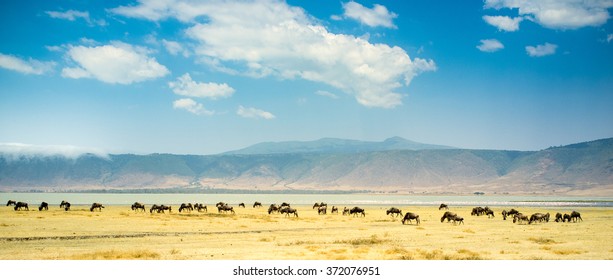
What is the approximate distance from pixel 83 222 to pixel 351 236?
72.8ft

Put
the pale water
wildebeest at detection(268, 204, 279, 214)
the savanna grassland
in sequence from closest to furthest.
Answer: the savanna grassland, wildebeest at detection(268, 204, 279, 214), the pale water

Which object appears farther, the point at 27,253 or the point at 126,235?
the point at 126,235

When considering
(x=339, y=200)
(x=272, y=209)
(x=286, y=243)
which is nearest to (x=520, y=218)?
(x=286, y=243)

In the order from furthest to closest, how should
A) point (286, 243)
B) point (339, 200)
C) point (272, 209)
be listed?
point (339, 200), point (272, 209), point (286, 243)

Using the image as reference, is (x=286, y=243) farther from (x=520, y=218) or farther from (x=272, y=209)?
(x=272, y=209)

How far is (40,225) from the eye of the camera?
1578 inches

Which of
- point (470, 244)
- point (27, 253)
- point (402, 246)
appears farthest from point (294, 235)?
point (27, 253)

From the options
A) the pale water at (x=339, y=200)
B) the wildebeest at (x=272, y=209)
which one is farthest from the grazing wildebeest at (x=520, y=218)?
the pale water at (x=339, y=200)

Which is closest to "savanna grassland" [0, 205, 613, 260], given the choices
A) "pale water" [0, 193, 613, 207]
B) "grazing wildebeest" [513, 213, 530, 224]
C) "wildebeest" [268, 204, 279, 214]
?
"grazing wildebeest" [513, 213, 530, 224]

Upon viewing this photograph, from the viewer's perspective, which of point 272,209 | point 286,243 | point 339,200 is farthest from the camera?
point 339,200

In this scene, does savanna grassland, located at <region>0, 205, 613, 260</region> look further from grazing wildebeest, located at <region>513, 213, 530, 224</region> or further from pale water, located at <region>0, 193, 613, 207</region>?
pale water, located at <region>0, 193, 613, 207</region>

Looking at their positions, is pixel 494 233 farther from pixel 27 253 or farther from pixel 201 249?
pixel 27 253

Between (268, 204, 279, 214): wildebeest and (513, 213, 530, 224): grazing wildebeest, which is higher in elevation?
(268, 204, 279, 214): wildebeest
